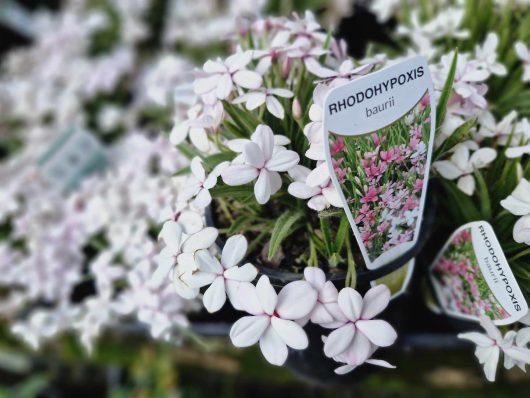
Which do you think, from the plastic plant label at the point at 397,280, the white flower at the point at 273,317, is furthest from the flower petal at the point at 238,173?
the plastic plant label at the point at 397,280

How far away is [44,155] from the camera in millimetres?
A: 1090

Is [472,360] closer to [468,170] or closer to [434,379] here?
[434,379]

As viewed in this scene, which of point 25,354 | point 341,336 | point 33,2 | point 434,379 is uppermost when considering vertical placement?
point 33,2

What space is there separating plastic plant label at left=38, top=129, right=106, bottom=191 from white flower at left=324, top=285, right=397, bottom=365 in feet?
2.56

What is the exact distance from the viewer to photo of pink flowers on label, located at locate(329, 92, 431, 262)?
→ 52 cm

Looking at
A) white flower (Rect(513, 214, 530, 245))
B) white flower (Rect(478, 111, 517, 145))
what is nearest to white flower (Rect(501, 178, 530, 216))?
white flower (Rect(513, 214, 530, 245))

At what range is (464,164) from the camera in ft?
2.14

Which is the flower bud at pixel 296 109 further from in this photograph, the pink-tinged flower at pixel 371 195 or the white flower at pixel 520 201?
the white flower at pixel 520 201

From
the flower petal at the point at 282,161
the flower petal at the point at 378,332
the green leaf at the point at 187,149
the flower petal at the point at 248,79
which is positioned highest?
the flower petal at the point at 248,79

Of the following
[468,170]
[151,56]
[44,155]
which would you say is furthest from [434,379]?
[151,56]

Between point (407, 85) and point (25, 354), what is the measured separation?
115 cm

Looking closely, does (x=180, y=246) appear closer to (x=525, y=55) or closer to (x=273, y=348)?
(x=273, y=348)

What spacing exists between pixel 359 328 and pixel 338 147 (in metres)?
0.19

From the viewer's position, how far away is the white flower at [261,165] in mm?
543
